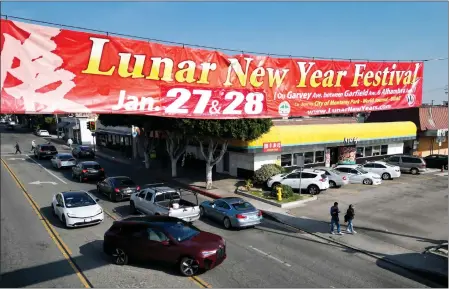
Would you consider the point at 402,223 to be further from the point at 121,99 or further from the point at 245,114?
the point at 121,99

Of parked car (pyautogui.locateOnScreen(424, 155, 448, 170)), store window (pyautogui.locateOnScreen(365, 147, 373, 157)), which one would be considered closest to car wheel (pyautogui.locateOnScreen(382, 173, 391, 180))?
store window (pyautogui.locateOnScreen(365, 147, 373, 157))

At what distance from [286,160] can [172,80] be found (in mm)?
19564

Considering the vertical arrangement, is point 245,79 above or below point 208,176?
above

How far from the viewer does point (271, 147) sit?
2694 centimetres

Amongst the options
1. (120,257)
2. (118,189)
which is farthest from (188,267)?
(118,189)

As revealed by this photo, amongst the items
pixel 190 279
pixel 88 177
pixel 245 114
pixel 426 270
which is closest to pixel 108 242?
pixel 190 279

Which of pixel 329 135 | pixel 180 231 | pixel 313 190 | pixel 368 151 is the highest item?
pixel 329 135

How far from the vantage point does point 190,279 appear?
11234mm

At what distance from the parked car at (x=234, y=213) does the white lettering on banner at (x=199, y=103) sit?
5290mm

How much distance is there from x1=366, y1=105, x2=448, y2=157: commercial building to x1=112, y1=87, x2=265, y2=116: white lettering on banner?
33065mm

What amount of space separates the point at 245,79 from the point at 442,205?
15810mm

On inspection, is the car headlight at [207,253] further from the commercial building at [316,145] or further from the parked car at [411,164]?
the parked car at [411,164]

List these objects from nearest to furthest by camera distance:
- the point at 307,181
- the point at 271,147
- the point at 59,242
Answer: the point at 59,242, the point at 307,181, the point at 271,147

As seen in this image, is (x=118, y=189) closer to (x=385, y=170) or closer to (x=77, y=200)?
(x=77, y=200)
